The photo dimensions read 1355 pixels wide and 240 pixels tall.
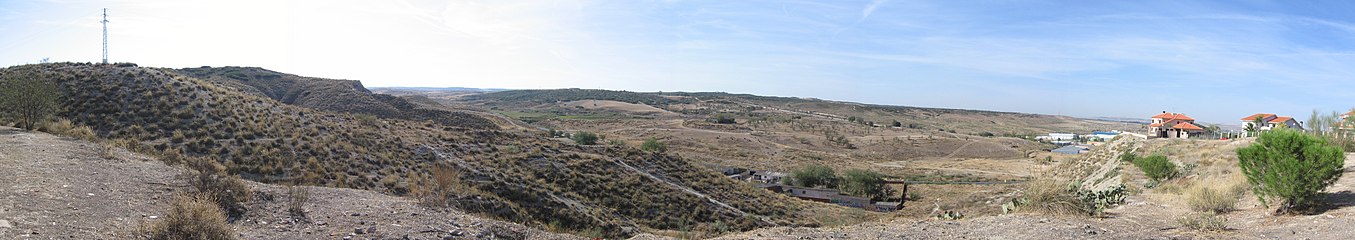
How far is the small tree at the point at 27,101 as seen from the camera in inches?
669

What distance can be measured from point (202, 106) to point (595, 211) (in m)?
14.1

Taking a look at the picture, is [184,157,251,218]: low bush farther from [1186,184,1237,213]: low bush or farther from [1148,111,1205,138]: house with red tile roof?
[1148,111,1205,138]: house with red tile roof

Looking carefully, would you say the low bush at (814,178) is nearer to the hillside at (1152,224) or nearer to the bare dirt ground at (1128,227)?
the hillside at (1152,224)

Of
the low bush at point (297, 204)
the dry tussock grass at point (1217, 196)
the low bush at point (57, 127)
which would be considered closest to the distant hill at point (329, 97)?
the low bush at point (57, 127)

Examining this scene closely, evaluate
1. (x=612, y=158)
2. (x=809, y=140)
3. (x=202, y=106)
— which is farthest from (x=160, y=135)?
(x=809, y=140)

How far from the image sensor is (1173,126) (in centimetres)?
4038

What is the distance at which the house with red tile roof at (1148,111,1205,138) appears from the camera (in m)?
39.1

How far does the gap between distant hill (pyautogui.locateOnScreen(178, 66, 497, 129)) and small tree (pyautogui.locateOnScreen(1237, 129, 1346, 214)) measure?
1494 inches

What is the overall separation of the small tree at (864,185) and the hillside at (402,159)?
10657 millimetres

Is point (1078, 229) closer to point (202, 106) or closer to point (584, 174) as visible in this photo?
point (584, 174)

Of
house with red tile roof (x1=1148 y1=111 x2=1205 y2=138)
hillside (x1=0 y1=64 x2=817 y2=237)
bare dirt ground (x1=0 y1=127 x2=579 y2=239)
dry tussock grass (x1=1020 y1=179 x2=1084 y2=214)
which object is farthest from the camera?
house with red tile roof (x1=1148 y1=111 x2=1205 y2=138)

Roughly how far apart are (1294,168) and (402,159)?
20948mm

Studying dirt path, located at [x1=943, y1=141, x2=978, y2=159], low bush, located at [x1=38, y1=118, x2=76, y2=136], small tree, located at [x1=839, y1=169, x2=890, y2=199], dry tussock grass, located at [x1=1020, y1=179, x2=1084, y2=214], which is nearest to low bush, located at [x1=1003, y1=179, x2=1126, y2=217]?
dry tussock grass, located at [x1=1020, y1=179, x2=1084, y2=214]

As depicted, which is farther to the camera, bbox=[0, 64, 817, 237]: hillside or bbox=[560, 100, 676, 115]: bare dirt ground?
bbox=[560, 100, 676, 115]: bare dirt ground
